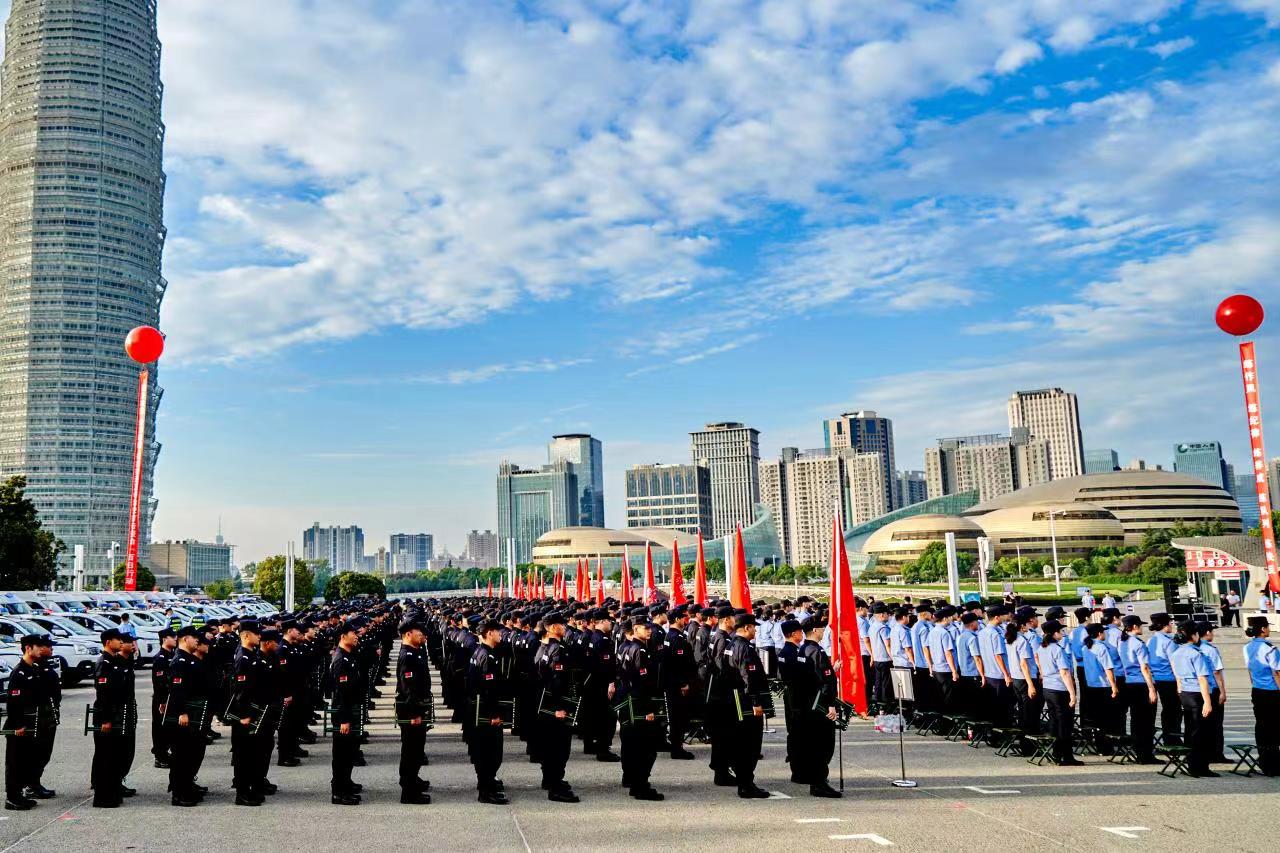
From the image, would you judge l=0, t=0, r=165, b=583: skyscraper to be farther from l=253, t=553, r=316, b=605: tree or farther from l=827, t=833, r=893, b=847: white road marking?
l=827, t=833, r=893, b=847: white road marking

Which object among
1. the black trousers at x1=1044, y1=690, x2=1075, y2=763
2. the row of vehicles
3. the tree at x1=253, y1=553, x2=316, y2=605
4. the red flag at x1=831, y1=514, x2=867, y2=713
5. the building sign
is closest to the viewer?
the black trousers at x1=1044, y1=690, x2=1075, y2=763

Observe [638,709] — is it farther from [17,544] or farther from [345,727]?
[17,544]

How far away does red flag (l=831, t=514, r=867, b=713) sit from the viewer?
1347 centimetres

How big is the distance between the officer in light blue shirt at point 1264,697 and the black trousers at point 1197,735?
0.52m

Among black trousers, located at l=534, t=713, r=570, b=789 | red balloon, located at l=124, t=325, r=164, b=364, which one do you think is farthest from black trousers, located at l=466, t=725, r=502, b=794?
red balloon, located at l=124, t=325, r=164, b=364

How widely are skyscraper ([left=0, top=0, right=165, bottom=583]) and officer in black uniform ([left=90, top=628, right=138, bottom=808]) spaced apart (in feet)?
491

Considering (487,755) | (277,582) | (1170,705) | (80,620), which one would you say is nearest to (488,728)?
(487,755)

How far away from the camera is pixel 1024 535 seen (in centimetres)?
12319

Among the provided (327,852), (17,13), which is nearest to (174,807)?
(327,852)

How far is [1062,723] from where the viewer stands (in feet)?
38.8

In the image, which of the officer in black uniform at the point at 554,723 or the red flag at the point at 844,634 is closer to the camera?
the officer in black uniform at the point at 554,723

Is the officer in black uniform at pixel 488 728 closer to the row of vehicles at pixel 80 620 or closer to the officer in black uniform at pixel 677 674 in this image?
the officer in black uniform at pixel 677 674

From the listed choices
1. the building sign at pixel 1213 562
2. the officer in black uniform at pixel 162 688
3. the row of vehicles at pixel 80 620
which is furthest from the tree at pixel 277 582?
the officer in black uniform at pixel 162 688

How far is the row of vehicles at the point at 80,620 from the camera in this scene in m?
23.1
